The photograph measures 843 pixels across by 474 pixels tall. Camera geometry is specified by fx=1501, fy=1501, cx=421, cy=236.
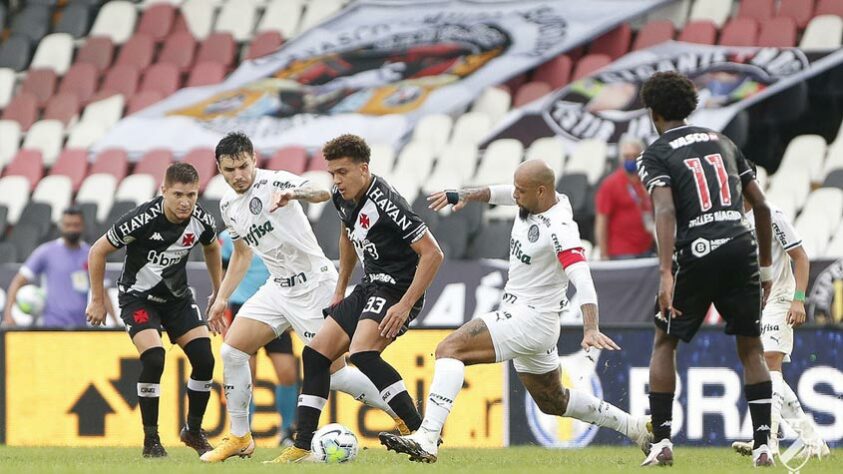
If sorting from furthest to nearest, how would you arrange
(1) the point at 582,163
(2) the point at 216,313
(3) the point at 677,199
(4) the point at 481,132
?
(4) the point at 481,132 < (1) the point at 582,163 < (2) the point at 216,313 < (3) the point at 677,199

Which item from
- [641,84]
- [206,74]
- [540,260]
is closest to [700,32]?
[641,84]

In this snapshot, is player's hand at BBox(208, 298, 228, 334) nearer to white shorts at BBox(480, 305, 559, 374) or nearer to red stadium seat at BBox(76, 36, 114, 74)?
white shorts at BBox(480, 305, 559, 374)

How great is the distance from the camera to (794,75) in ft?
53.9

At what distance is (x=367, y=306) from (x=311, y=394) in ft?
1.90

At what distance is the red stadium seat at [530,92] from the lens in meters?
18.9

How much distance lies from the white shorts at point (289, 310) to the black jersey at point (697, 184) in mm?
2616

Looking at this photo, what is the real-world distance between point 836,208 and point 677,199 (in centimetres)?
728

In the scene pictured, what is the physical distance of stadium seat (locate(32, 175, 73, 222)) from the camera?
18.8 m

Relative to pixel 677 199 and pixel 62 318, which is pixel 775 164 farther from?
pixel 677 199

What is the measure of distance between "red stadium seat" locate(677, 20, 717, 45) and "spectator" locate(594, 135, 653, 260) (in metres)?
5.98

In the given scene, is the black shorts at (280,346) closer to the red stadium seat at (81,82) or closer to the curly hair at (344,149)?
the curly hair at (344,149)

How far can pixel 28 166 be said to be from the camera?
20.2 m

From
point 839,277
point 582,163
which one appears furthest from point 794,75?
point 839,277

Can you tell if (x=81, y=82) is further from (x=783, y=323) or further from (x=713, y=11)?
(x=783, y=323)
